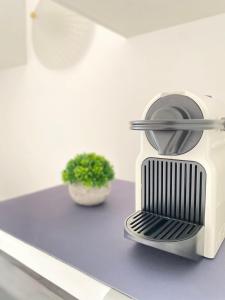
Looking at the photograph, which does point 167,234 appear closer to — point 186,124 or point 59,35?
point 186,124

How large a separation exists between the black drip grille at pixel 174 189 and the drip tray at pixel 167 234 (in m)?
0.02

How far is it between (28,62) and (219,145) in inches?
55.0

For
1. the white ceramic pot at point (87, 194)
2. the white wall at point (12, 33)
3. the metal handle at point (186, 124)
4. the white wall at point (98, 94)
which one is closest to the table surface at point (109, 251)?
the white ceramic pot at point (87, 194)

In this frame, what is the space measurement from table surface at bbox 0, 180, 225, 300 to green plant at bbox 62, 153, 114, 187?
87mm

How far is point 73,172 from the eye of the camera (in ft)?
2.45

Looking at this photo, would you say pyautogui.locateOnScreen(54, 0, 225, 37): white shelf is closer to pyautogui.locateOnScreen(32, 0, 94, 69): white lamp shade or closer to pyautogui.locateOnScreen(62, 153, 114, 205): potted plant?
pyautogui.locateOnScreen(32, 0, 94, 69): white lamp shade

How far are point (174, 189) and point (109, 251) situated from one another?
19 cm

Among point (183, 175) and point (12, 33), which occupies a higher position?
point (12, 33)

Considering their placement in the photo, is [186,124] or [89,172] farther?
[89,172]

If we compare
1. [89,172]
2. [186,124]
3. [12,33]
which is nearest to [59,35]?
→ [12,33]

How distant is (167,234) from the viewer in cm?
45

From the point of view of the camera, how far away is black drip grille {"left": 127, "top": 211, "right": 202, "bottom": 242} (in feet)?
1.44

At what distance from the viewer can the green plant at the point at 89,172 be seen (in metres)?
0.72

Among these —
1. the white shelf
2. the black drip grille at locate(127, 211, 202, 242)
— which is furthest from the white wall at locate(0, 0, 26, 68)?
the black drip grille at locate(127, 211, 202, 242)
